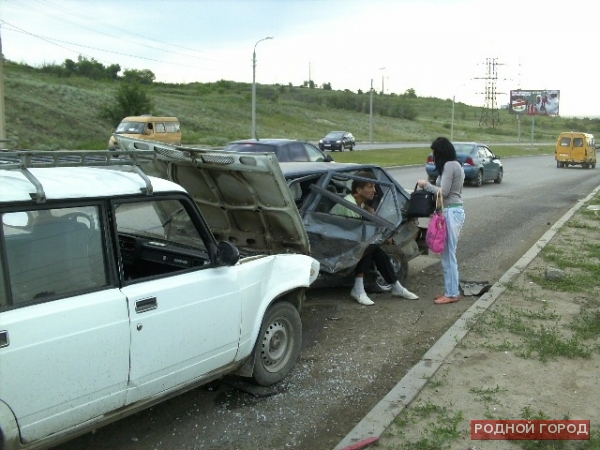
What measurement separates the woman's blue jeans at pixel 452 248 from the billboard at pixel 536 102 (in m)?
91.5

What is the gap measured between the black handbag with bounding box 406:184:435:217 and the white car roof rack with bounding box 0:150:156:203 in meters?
3.84

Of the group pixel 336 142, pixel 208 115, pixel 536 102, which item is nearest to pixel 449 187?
pixel 336 142

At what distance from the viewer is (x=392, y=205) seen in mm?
7914

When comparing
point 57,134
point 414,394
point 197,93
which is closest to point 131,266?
point 414,394

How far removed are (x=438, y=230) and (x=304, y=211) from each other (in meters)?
1.48

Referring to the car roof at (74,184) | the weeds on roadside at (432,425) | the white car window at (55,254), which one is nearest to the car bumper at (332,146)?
the weeds on roadside at (432,425)

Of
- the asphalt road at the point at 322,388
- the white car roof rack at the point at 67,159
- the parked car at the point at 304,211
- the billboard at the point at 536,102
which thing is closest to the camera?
the white car roof rack at the point at 67,159

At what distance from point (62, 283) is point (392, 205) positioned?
511 centimetres

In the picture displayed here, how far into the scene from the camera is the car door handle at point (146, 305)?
3.63 m

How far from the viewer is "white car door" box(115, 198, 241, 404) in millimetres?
3707

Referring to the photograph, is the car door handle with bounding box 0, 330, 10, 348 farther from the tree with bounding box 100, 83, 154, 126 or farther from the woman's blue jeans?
the tree with bounding box 100, 83, 154, 126

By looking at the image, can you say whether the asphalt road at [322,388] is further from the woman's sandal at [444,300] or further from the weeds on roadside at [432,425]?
the weeds on roadside at [432,425]

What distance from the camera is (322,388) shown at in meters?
5.00

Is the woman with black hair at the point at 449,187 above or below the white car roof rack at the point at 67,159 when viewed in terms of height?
below
